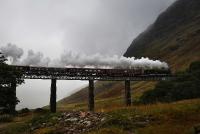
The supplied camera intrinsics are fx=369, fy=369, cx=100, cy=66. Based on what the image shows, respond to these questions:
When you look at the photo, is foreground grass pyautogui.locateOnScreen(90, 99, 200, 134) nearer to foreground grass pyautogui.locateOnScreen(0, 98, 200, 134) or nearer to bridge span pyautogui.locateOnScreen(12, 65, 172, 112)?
foreground grass pyautogui.locateOnScreen(0, 98, 200, 134)

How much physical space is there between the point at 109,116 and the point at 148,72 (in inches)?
2954

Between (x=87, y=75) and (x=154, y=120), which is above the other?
(x=87, y=75)

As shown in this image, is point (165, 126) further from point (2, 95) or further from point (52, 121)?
point (2, 95)

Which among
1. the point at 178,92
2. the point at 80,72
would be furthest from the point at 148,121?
the point at 80,72

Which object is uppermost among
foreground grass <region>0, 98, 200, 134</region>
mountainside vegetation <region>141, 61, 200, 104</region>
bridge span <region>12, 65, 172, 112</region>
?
bridge span <region>12, 65, 172, 112</region>

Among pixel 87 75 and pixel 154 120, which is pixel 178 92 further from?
pixel 154 120

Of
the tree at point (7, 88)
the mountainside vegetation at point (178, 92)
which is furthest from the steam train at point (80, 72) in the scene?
the tree at point (7, 88)

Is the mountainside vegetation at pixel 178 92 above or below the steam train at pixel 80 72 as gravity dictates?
below

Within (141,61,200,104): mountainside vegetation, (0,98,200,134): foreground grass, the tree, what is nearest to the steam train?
(141,61,200,104): mountainside vegetation

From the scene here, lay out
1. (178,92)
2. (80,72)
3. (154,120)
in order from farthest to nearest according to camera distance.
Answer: (80,72) → (178,92) → (154,120)

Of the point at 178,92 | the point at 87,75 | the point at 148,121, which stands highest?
the point at 87,75

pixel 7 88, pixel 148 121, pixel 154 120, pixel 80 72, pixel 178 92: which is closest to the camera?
pixel 148 121

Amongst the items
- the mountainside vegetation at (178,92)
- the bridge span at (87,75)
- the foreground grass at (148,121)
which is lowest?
the foreground grass at (148,121)

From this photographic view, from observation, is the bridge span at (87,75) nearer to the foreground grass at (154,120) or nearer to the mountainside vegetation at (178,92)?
the mountainside vegetation at (178,92)
